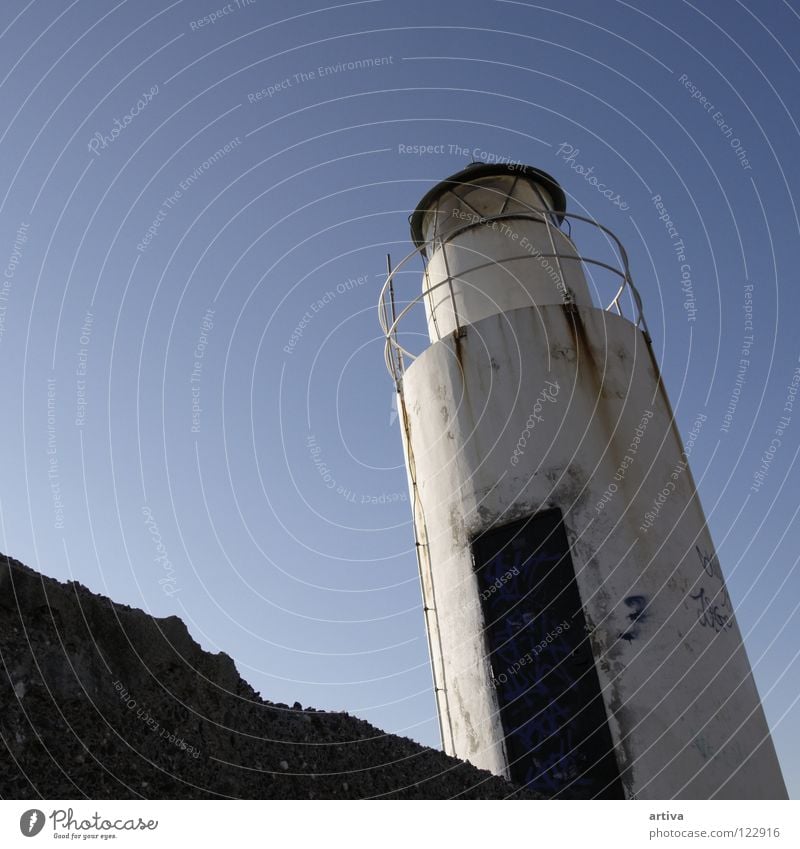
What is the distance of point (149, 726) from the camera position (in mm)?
5441

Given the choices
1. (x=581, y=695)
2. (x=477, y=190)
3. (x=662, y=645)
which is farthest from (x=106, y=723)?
(x=477, y=190)

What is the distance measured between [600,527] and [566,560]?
0.64 meters

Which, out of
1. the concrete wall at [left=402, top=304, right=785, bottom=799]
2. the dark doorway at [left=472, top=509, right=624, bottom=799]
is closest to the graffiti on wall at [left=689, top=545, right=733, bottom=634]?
the concrete wall at [left=402, top=304, right=785, bottom=799]

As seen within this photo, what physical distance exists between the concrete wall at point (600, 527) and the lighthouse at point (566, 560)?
0.03m

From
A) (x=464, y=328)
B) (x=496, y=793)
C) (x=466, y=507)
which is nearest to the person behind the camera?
(x=496, y=793)

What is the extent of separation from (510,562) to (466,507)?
1.14 metres

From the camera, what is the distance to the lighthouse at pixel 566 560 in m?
9.64

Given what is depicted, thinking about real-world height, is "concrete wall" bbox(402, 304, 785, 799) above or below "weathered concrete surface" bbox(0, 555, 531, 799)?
above

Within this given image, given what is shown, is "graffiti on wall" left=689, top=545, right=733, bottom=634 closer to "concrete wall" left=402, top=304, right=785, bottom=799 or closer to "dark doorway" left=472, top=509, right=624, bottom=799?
"concrete wall" left=402, top=304, right=785, bottom=799

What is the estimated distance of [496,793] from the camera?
22.2 feet

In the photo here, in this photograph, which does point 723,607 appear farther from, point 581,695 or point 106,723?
point 106,723

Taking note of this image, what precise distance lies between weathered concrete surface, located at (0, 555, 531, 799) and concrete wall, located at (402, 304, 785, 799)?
369 centimetres

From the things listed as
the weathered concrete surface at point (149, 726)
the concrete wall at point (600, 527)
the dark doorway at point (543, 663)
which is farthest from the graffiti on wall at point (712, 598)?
the weathered concrete surface at point (149, 726)

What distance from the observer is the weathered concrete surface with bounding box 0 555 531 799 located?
4.96 metres
